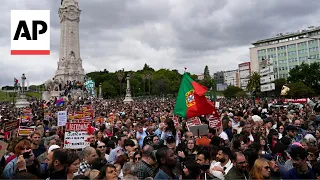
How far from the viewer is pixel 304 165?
5.29 m

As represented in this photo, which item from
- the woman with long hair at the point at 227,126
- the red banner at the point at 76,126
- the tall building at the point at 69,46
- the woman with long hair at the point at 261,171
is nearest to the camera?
the woman with long hair at the point at 261,171

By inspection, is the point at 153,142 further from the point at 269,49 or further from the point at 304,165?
the point at 269,49

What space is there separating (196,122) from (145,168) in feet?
18.3

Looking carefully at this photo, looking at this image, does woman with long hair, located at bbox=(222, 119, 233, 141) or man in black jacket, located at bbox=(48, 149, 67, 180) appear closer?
man in black jacket, located at bbox=(48, 149, 67, 180)

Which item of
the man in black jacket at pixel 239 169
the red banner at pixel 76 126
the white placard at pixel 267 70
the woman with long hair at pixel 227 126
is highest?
the white placard at pixel 267 70

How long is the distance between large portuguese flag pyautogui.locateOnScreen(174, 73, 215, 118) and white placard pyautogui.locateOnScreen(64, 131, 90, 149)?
308 centimetres

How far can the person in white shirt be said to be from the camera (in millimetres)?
5266

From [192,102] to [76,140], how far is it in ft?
12.5

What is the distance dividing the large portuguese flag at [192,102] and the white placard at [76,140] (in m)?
3.08

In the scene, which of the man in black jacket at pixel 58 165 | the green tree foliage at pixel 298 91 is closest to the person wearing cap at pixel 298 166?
the man in black jacket at pixel 58 165

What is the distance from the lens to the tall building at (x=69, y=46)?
8156 centimetres

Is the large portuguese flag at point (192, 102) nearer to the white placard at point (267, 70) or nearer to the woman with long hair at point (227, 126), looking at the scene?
the woman with long hair at point (227, 126)

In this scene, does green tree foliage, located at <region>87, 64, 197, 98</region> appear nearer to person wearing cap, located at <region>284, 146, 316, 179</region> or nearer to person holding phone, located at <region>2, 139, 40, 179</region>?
person holding phone, located at <region>2, 139, 40, 179</region>

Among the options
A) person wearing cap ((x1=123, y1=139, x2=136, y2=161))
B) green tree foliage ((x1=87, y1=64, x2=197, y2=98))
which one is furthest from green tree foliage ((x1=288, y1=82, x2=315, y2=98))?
person wearing cap ((x1=123, y1=139, x2=136, y2=161))
